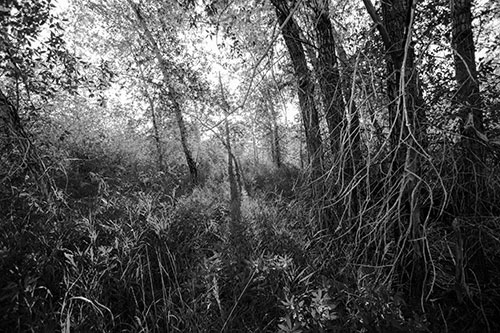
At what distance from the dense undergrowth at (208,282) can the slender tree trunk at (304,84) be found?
39cm

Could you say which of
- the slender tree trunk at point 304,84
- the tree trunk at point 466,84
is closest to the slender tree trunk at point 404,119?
the tree trunk at point 466,84

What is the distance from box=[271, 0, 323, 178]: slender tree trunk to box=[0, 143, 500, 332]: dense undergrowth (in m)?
0.39

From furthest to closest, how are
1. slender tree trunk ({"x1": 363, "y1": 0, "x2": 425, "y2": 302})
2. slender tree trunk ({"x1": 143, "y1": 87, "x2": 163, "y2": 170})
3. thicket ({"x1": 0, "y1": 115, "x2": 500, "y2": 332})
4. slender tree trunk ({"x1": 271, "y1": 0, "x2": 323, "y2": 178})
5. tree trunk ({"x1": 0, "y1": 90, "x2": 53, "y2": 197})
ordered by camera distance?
slender tree trunk ({"x1": 143, "y1": 87, "x2": 163, "y2": 170}) < tree trunk ({"x1": 0, "y1": 90, "x2": 53, "y2": 197}) < slender tree trunk ({"x1": 271, "y1": 0, "x2": 323, "y2": 178}) < thicket ({"x1": 0, "y1": 115, "x2": 500, "y2": 332}) < slender tree trunk ({"x1": 363, "y1": 0, "x2": 425, "y2": 302})

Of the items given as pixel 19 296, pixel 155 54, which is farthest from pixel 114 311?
pixel 155 54

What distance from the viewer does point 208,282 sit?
2100 mm

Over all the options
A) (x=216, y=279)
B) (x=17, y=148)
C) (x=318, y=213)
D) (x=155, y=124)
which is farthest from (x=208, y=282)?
(x=155, y=124)

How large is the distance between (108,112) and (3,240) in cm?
840

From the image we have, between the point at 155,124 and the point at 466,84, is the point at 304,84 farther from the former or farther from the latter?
the point at 155,124

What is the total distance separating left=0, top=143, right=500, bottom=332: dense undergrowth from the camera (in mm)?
1645

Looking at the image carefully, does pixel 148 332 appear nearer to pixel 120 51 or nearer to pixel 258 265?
pixel 258 265

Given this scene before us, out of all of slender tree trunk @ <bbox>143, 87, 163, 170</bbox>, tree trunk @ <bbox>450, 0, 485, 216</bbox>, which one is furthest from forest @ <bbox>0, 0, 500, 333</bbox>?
slender tree trunk @ <bbox>143, 87, 163, 170</bbox>

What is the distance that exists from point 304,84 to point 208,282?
2.21 m

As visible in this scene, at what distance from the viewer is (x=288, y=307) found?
1.62 metres

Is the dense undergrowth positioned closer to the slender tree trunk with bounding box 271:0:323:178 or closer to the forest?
the forest
